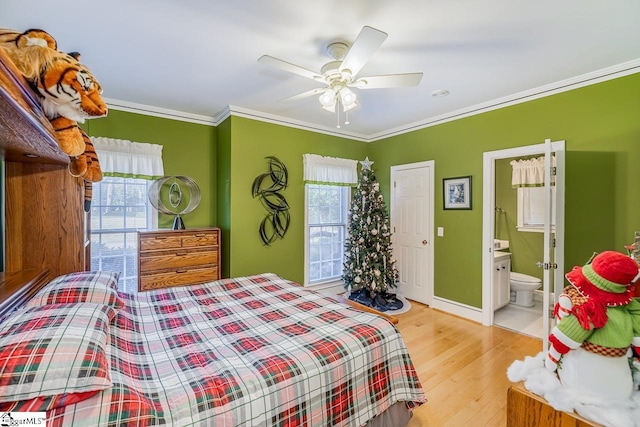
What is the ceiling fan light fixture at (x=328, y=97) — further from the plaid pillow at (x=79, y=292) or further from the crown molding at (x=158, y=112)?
the crown molding at (x=158, y=112)

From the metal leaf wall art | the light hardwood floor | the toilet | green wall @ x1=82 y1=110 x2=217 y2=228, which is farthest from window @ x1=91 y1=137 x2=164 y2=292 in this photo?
the toilet

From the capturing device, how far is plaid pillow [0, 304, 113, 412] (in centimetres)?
86

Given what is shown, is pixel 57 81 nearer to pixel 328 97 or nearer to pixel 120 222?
pixel 328 97

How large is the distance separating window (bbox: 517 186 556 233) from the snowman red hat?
404 centimetres

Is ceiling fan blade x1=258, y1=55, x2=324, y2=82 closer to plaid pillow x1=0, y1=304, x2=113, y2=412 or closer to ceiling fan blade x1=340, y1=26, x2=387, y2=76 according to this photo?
ceiling fan blade x1=340, y1=26, x2=387, y2=76

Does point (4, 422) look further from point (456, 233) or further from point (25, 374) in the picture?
point (456, 233)

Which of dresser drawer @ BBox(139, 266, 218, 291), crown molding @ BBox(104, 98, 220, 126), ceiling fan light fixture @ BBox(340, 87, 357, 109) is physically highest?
crown molding @ BBox(104, 98, 220, 126)

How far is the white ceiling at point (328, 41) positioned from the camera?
1.77 meters

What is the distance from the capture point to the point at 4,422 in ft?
2.77

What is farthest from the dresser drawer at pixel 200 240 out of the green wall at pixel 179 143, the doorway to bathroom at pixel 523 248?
the doorway to bathroom at pixel 523 248

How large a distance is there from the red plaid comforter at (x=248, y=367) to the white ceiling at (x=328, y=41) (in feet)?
6.34

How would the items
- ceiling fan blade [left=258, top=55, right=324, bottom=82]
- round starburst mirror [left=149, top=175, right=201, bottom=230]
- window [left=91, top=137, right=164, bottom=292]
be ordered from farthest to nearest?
round starburst mirror [left=149, top=175, right=201, bottom=230] → window [left=91, top=137, right=164, bottom=292] → ceiling fan blade [left=258, top=55, right=324, bottom=82]

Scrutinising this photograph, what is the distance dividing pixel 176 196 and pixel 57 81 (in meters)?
2.77

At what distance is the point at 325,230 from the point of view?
4531 millimetres
